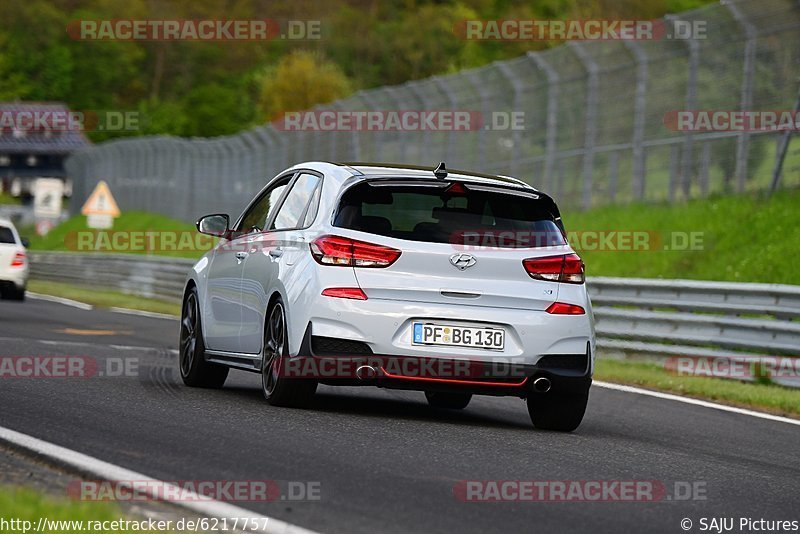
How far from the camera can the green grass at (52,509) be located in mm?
5910

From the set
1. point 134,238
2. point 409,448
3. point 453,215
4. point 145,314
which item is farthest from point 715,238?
point 134,238

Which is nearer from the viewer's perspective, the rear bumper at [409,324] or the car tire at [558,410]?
the rear bumper at [409,324]

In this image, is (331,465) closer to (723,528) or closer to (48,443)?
(48,443)

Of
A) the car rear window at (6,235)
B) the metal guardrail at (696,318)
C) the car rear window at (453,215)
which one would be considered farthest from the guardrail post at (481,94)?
the car rear window at (453,215)

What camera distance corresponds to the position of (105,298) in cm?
3412

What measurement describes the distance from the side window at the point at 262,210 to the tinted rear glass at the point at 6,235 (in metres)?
18.0

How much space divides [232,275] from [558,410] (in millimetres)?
2578

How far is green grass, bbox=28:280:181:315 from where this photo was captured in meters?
31.0

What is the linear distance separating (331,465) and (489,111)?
21.4 meters

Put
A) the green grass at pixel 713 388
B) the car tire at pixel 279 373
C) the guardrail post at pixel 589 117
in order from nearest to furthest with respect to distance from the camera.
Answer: the car tire at pixel 279 373, the green grass at pixel 713 388, the guardrail post at pixel 589 117

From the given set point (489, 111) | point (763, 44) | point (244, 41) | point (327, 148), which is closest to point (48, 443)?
point (763, 44)

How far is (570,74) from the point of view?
26281 mm

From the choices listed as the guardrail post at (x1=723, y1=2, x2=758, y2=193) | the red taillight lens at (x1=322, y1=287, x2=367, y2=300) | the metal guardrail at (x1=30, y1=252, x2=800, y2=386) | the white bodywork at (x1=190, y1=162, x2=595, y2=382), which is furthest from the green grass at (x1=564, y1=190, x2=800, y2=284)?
the red taillight lens at (x1=322, y1=287, x2=367, y2=300)

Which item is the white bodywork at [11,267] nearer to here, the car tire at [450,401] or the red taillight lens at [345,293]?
the car tire at [450,401]
